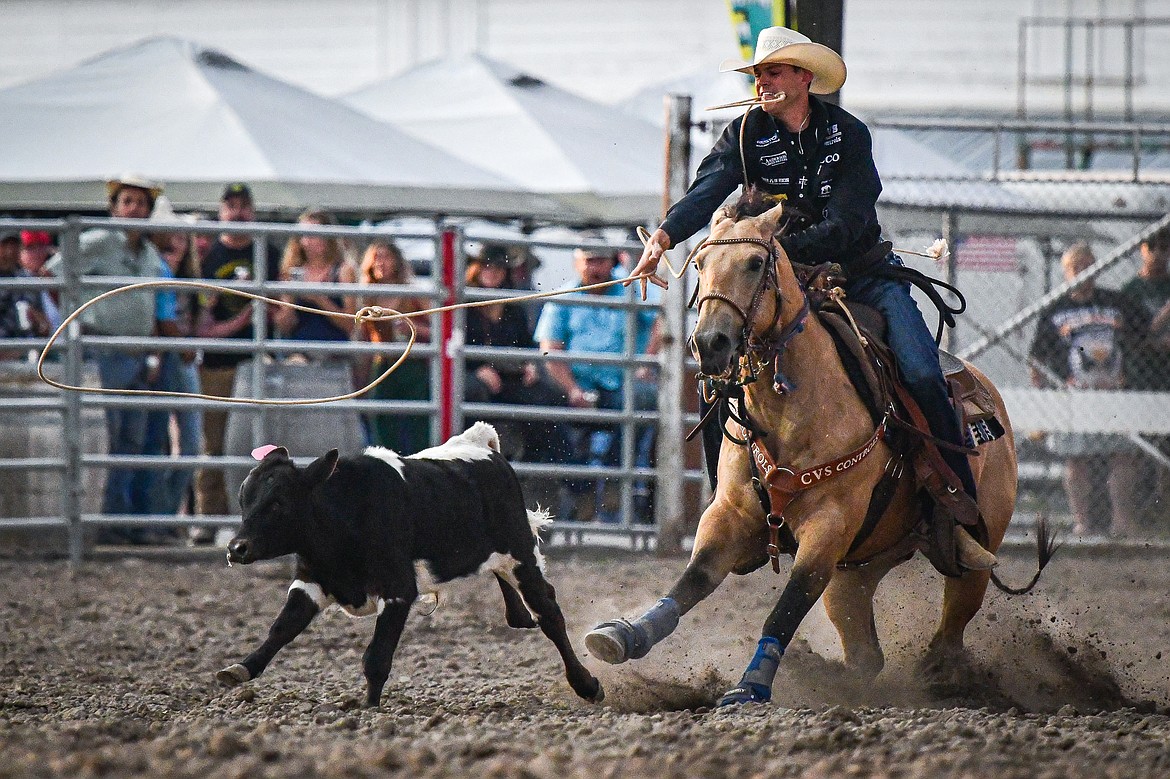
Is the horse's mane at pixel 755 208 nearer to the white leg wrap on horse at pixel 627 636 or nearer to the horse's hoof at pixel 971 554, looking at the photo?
the white leg wrap on horse at pixel 627 636

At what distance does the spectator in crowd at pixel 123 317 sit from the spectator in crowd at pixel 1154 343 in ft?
20.8

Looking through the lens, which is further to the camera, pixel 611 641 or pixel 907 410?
pixel 907 410

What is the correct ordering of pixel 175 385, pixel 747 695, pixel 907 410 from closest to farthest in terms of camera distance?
pixel 747 695 → pixel 907 410 → pixel 175 385

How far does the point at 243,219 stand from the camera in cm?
1030

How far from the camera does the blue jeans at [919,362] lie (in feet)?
18.3

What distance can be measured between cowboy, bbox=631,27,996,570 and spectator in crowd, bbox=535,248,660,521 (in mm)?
4409

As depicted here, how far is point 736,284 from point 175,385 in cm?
598

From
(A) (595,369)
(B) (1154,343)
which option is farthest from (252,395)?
(B) (1154,343)

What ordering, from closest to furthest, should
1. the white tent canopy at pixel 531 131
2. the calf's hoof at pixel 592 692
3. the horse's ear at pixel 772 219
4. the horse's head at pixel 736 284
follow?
the horse's head at pixel 736 284 < the horse's ear at pixel 772 219 < the calf's hoof at pixel 592 692 < the white tent canopy at pixel 531 131

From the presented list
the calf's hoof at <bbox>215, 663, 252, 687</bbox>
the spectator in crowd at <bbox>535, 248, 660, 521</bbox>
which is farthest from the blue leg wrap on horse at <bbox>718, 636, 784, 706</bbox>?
the spectator in crowd at <bbox>535, 248, 660, 521</bbox>

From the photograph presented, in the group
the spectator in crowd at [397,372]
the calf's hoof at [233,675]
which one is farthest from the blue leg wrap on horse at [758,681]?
the spectator in crowd at [397,372]

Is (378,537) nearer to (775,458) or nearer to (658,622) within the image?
(658,622)

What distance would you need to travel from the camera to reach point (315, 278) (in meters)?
10.3

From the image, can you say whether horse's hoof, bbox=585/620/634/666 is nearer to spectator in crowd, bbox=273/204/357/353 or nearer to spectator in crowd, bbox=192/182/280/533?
spectator in crowd, bbox=273/204/357/353
